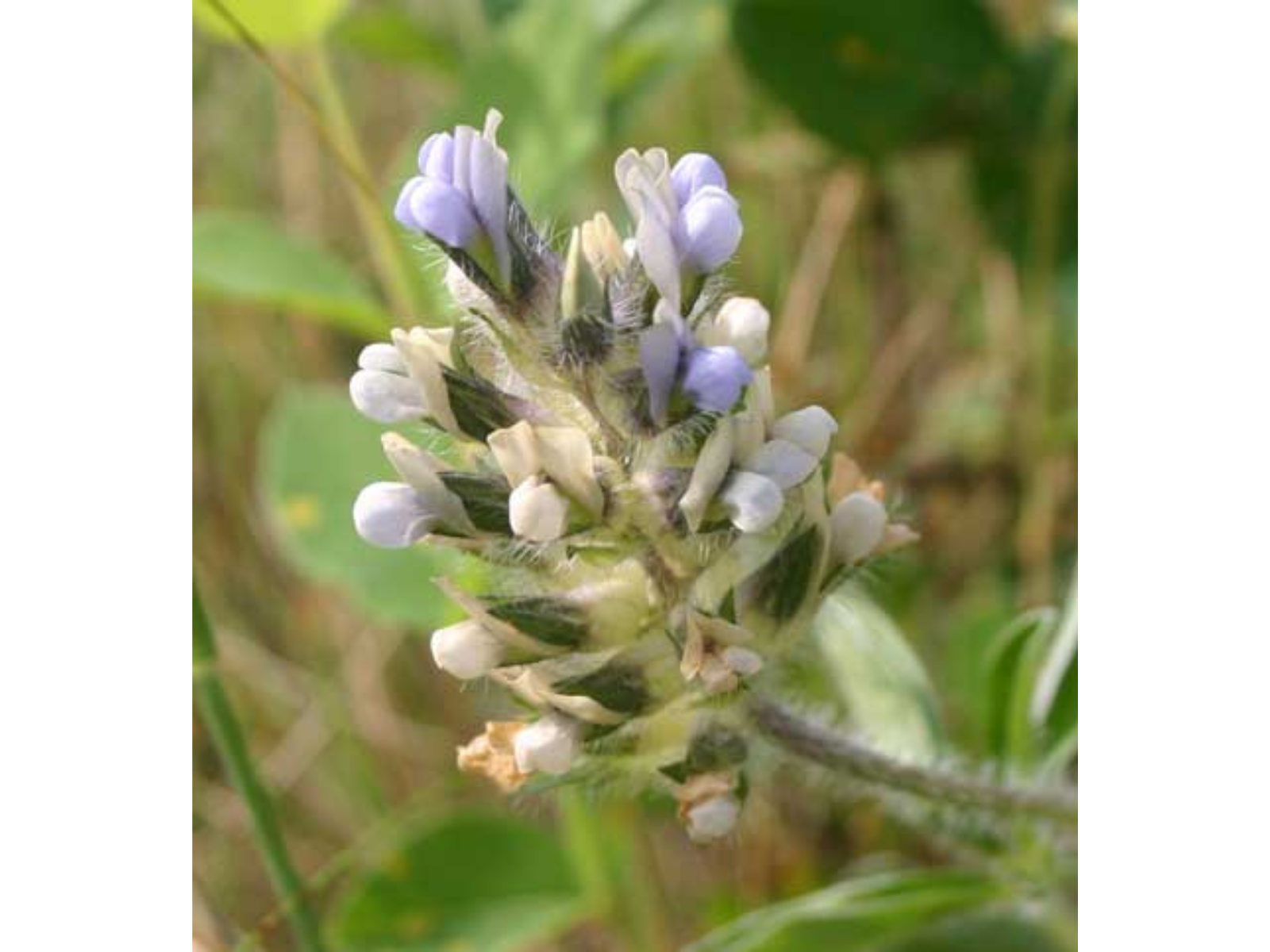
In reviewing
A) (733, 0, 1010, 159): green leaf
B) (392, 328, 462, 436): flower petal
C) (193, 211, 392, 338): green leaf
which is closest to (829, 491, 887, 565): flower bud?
(392, 328, 462, 436): flower petal

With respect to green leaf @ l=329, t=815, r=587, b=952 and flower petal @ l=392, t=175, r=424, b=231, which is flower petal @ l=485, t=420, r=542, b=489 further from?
green leaf @ l=329, t=815, r=587, b=952

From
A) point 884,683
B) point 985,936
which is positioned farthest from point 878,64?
point 985,936

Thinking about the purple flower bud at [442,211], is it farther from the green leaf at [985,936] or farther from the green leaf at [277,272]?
the green leaf at [985,936]

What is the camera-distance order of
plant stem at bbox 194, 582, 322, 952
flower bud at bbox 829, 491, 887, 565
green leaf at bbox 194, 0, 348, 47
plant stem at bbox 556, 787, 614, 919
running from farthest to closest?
plant stem at bbox 556, 787, 614, 919, green leaf at bbox 194, 0, 348, 47, plant stem at bbox 194, 582, 322, 952, flower bud at bbox 829, 491, 887, 565

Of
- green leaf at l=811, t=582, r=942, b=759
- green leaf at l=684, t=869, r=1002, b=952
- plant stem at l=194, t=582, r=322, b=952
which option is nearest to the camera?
plant stem at l=194, t=582, r=322, b=952

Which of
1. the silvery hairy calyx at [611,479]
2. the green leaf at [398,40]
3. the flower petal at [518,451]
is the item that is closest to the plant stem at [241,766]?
the silvery hairy calyx at [611,479]

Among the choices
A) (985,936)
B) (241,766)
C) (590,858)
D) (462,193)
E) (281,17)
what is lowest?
(985,936)

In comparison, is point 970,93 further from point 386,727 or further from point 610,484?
point 610,484

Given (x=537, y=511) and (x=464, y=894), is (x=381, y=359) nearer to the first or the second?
(x=537, y=511)
